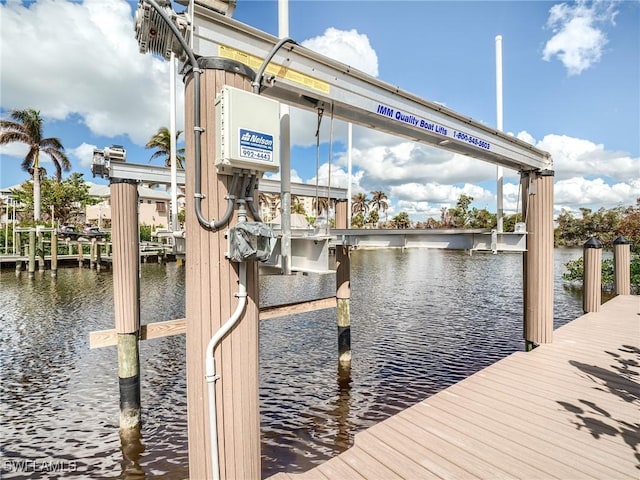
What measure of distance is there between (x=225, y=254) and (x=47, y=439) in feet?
18.5

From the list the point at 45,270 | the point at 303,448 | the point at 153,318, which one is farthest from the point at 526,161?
the point at 45,270

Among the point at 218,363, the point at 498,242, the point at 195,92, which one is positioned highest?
the point at 195,92

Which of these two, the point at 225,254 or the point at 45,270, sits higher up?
the point at 225,254

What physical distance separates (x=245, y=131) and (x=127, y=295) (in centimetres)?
Answer: 425

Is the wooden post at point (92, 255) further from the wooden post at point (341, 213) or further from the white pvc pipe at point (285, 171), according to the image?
the white pvc pipe at point (285, 171)

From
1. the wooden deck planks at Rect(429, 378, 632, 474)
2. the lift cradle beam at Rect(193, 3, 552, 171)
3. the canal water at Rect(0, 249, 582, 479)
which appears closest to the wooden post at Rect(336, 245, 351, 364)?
the canal water at Rect(0, 249, 582, 479)

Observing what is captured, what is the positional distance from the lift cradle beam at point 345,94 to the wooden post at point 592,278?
5.70m

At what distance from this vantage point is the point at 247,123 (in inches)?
91.7

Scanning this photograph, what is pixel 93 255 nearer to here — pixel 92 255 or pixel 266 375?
pixel 92 255

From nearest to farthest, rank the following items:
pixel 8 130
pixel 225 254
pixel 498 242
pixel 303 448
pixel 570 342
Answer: pixel 225 254
pixel 303 448
pixel 498 242
pixel 570 342
pixel 8 130

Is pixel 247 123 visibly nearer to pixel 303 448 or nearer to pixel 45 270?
pixel 303 448

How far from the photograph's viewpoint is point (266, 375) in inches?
301

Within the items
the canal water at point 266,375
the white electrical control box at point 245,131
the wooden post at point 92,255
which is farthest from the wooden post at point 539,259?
the wooden post at point 92,255

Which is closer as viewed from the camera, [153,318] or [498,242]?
[498,242]
